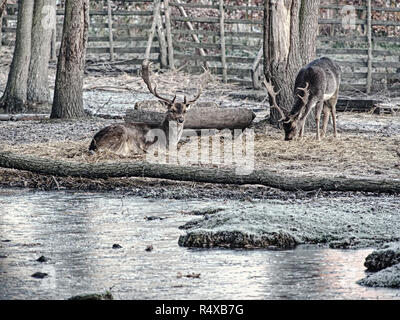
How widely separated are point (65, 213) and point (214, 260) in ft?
8.49

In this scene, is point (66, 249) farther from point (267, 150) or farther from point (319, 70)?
point (319, 70)

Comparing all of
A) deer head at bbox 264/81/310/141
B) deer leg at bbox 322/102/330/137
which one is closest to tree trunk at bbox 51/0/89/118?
deer head at bbox 264/81/310/141

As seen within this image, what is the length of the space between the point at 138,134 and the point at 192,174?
3.33 metres

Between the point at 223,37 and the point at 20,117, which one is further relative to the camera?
the point at 223,37

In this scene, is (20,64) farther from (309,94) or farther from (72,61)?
(309,94)

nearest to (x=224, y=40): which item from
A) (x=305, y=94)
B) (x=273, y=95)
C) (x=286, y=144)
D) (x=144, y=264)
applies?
(x=273, y=95)

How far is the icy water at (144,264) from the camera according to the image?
22.0ft

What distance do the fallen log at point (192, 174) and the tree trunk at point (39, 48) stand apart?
26.2 ft

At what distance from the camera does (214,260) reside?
7684 mm

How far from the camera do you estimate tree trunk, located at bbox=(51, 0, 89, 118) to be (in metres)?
16.8

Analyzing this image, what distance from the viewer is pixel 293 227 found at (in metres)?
8.55

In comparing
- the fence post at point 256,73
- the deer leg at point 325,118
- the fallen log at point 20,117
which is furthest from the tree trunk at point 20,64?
the fence post at point 256,73

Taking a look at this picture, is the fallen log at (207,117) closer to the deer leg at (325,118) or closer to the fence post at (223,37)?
the deer leg at (325,118)

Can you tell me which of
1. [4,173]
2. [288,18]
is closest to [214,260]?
[4,173]
